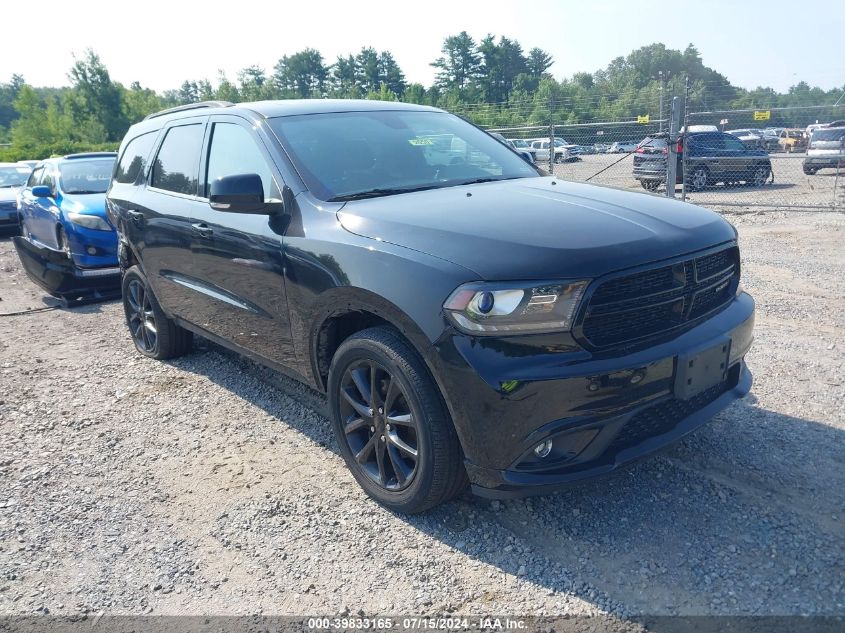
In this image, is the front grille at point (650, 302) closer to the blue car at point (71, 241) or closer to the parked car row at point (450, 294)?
the parked car row at point (450, 294)

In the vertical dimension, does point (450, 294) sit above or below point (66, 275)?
above

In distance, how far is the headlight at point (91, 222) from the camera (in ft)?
26.4

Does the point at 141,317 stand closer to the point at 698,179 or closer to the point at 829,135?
the point at 698,179

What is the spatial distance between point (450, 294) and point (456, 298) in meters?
0.03

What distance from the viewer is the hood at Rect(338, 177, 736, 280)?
262 cm

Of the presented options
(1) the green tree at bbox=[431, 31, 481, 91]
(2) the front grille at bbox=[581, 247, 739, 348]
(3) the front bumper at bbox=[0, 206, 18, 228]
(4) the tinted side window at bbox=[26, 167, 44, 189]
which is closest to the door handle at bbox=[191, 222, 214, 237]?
(2) the front grille at bbox=[581, 247, 739, 348]

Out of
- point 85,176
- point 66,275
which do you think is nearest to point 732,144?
point 85,176

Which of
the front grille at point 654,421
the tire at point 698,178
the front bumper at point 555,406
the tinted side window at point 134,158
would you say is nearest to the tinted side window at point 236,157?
the tinted side window at point 134,158

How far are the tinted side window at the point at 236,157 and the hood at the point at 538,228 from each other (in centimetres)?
65

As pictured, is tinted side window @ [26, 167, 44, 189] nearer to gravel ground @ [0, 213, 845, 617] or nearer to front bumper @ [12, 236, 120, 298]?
front bumper @ [12, 236, 120, 298]

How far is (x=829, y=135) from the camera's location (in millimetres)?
20031

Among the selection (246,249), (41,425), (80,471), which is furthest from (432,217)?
(41,425)

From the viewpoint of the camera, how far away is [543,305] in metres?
2.57

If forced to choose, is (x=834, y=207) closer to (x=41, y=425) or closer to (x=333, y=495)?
(x=333, y=495)
